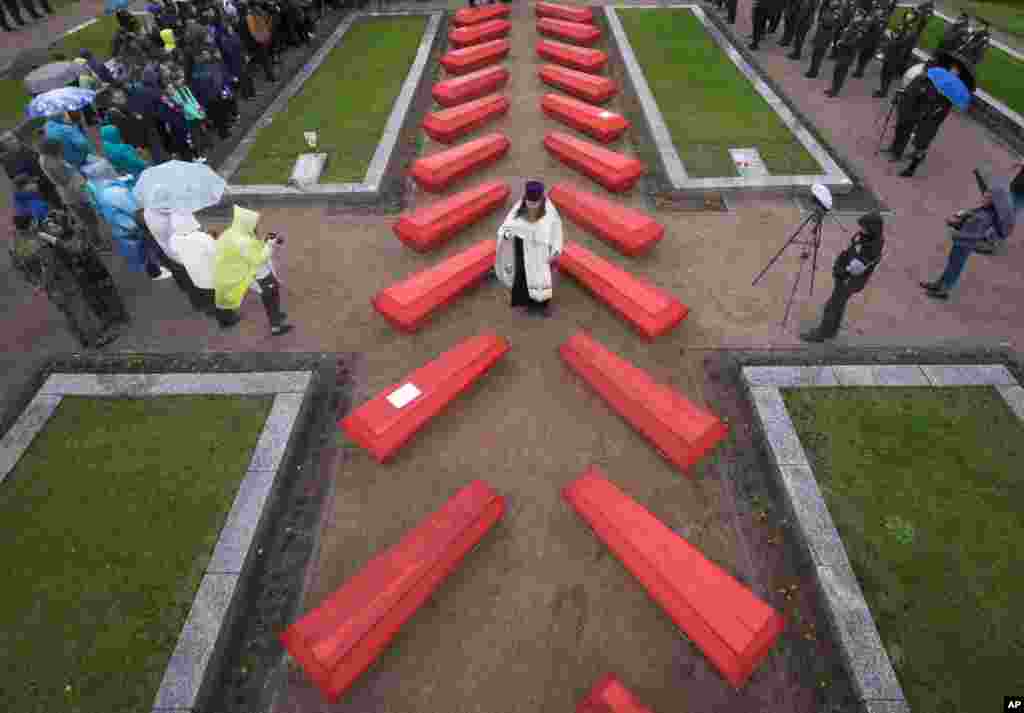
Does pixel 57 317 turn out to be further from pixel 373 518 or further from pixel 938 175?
pixel 938 175

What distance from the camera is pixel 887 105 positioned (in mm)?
15516

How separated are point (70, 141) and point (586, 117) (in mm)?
10364

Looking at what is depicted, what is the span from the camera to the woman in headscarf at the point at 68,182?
29.9ft

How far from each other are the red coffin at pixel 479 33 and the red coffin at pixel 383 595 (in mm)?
16399

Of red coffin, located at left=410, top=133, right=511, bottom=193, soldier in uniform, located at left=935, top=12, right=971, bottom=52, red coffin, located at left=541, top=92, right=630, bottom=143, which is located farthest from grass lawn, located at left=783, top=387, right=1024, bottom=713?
soldier in uniform, located at left=935, top=12, right=971, bottom=52

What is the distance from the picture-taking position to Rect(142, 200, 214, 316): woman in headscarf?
8.46m

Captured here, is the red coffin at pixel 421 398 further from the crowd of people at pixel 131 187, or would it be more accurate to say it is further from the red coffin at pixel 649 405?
the crowd of people at pixel 131 187

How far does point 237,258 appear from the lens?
816cm

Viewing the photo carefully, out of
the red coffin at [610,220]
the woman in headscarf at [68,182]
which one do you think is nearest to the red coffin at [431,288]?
the red coffin at [610,220]

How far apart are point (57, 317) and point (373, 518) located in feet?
22.8

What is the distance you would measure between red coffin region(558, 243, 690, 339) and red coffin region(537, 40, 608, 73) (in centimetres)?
914

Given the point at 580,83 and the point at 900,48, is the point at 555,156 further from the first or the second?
the point at 900,48

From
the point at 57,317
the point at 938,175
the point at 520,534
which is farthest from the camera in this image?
the point at 938,175

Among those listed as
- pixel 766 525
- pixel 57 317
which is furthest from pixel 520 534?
pixel 57 317
